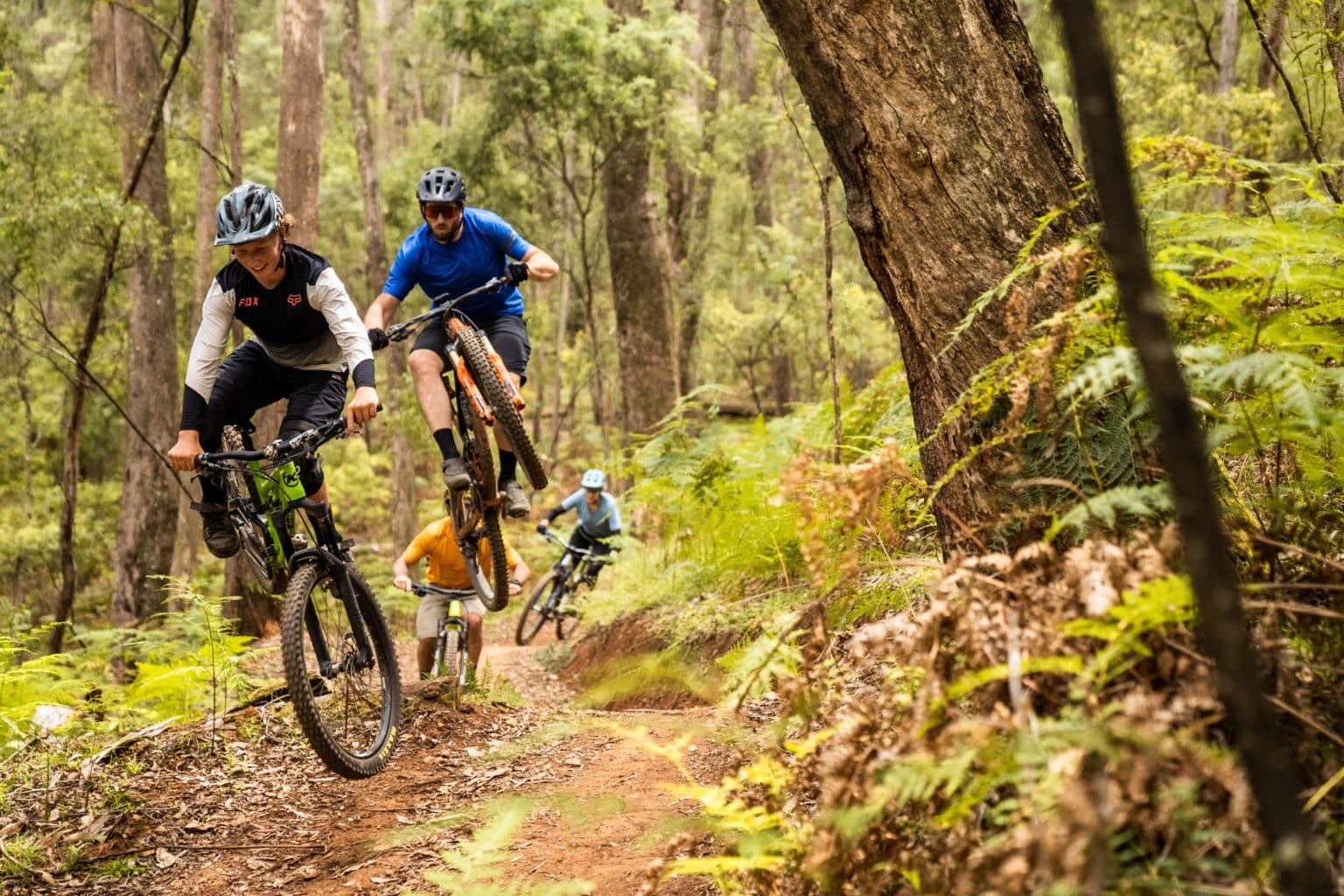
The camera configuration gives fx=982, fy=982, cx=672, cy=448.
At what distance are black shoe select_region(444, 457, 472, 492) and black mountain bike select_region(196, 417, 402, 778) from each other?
49.0 inches

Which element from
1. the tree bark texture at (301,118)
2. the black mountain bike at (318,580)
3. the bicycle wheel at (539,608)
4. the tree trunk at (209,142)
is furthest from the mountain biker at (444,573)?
the tree trunk at (209,142)

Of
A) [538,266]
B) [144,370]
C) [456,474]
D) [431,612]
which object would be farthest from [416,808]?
[144,370]

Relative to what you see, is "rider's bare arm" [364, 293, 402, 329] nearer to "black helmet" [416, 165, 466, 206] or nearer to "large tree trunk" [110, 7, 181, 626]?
"black helmet" [416, 165, 466, 206]

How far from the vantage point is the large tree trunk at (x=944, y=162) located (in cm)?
348

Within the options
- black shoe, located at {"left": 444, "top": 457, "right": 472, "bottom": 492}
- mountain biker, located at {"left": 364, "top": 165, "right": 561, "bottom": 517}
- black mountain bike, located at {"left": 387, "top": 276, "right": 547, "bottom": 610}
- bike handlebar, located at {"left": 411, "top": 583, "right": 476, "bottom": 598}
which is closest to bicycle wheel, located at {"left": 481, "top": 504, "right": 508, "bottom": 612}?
black mountain bike, located at {"left": 387, "top": 276, "right": 547, "bottom": 610}

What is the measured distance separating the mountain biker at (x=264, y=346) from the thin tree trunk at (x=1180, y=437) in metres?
4.11

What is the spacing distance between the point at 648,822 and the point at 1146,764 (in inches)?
97.2

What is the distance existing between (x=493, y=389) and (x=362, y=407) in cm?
151

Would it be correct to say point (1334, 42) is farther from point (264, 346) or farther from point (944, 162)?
point (264, 346)

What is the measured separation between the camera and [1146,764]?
1759 mm

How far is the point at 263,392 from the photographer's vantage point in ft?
18.3

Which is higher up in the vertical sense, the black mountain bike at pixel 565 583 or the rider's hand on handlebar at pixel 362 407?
the rider's hand on handlebar at pixel 362 407

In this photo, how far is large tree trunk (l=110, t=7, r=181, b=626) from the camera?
1585 cm

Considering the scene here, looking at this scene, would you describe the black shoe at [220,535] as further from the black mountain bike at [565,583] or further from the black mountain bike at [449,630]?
the black mountain bike at [565,583]
